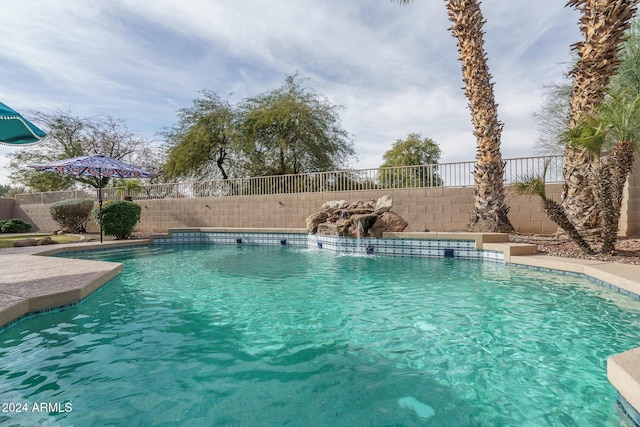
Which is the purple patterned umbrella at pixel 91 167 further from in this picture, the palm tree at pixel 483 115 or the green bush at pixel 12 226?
the green bush at pixel 12 226

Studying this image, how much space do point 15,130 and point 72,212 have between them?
11698 millimetres

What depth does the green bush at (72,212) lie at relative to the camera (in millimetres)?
15562

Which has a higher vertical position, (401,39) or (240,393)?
(401,39)

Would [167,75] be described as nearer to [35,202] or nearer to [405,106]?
[405,106]

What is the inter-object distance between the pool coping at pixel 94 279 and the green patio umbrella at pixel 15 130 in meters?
2.37

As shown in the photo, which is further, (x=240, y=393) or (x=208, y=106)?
(x=208, y=106)

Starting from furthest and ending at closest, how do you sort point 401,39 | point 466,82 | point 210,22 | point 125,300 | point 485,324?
point 401,39 → point 466,82 → point 210,22 → point 125,300 → point 485,324

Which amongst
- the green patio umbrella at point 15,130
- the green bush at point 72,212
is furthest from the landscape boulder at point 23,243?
the green patio umbrella at point 15,130

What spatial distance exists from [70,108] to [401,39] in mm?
23637

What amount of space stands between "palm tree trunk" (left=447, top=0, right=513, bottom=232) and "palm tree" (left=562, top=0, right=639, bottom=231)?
1571 millimetres

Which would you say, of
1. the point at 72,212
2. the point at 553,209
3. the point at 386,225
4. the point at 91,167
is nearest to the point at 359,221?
the point at 386,225

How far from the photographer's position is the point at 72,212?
618 inches

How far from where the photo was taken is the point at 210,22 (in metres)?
8.84

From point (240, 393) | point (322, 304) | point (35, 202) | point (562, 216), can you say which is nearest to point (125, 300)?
point (322, 304)
